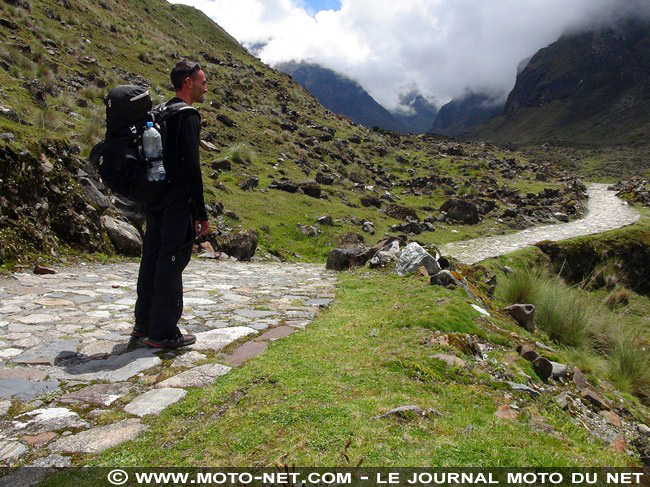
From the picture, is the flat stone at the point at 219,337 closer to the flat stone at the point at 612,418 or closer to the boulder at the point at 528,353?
the boulder at the point at 528,353

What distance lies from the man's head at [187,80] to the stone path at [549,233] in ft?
38.7

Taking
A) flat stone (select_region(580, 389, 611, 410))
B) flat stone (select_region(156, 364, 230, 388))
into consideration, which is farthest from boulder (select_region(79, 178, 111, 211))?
flat stone (select_region(580, 389, 611, 410))

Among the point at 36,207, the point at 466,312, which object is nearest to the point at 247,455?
the point at 466,312

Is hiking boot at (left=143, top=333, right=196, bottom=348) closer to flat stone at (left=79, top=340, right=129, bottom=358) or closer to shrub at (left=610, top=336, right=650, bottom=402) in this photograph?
flat stone at (left=79, top=340, right=129, bottom=358)

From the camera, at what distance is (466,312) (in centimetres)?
563

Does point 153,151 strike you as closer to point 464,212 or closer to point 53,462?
point 53,462

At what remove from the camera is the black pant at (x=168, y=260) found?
4.18 metres

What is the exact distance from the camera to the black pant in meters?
4.18

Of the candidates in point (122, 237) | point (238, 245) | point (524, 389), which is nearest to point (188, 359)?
point (524, 389)

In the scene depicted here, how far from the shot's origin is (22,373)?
352 cm

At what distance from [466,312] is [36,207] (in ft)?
25.2

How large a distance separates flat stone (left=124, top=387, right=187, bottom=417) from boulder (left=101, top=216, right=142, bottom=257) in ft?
23.9

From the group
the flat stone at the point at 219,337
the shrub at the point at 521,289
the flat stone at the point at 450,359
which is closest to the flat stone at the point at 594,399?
the flat stone at the point at 450,359

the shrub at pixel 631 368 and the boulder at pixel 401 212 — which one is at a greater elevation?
the boulder at pixel 401 212
